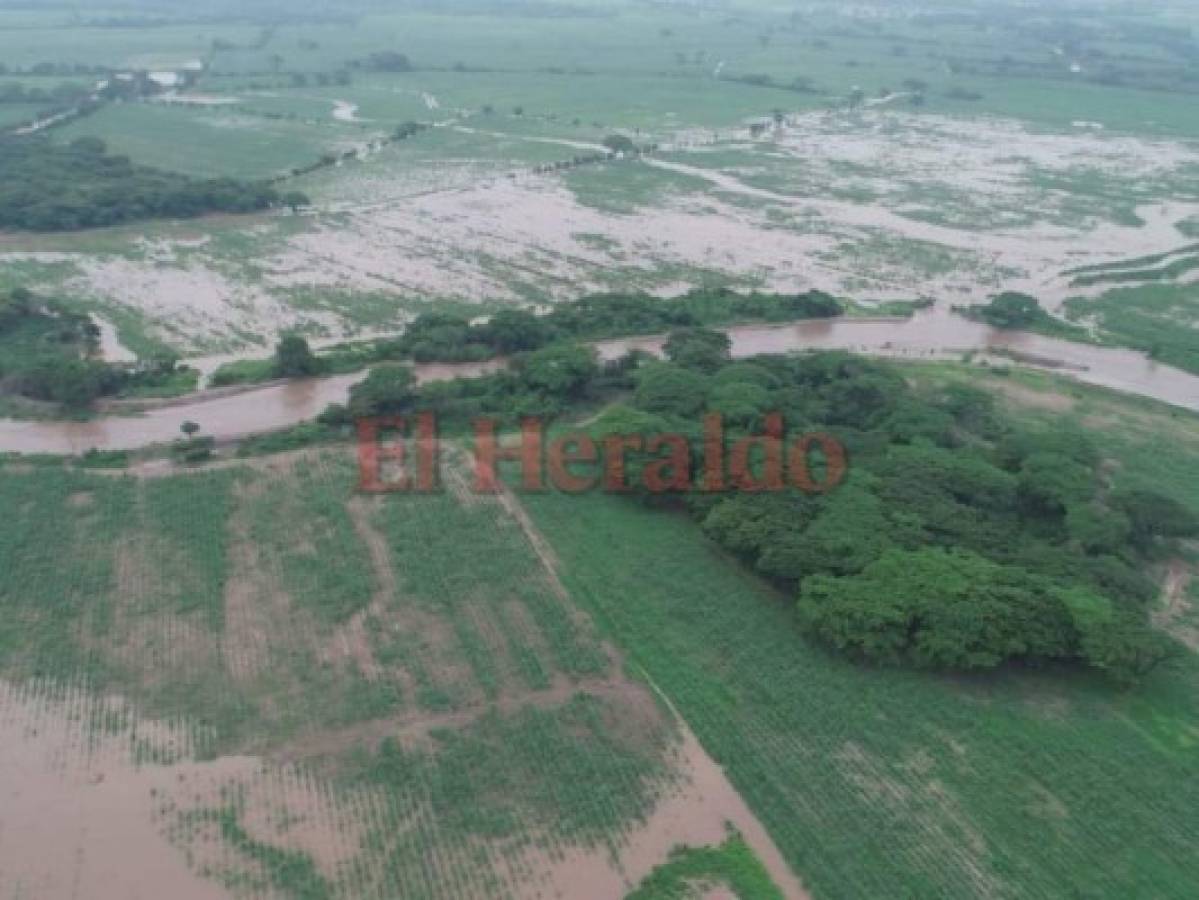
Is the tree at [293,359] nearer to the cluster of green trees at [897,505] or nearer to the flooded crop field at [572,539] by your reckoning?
the flooded crop field at [572,539]

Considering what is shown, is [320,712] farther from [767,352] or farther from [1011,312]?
[1011,312]

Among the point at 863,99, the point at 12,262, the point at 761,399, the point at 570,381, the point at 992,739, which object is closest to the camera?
the point at 992,739

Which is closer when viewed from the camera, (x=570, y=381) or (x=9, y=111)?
(x=570, y=381)

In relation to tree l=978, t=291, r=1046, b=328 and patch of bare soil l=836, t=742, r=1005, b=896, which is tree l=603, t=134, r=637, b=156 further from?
patch of bare soil l=836, t=742, r=1005, b=896

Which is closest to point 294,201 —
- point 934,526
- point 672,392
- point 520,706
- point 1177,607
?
point 672,392

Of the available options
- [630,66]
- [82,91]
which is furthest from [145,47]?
[630,66]

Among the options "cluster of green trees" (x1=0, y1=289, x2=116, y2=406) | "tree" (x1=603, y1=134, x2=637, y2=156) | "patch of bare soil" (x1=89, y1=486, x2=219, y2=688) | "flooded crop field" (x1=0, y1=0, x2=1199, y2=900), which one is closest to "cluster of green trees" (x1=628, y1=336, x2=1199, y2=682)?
"flooded crop field" (x1=0, y1=0, x2=1199, y2=900)

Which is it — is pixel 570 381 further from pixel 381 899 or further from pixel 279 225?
pixel 279 225
